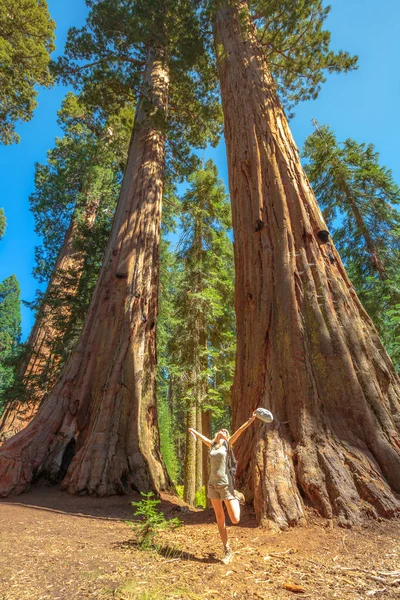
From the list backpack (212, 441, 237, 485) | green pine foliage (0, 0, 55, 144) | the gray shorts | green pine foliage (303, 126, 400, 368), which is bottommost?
the gray shorts

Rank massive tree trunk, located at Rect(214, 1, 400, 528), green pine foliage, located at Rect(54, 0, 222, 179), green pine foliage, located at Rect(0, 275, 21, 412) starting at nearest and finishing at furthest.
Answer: massive tree trunk, located at Rect(214, 1, 400, 528) → green pine foliage, located at Rect(54, 0, 222, 179) → green pine foliage, located at Rect(0, 275, 21, 412)

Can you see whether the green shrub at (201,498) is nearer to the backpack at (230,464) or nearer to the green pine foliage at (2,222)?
the backpack at (230,464)

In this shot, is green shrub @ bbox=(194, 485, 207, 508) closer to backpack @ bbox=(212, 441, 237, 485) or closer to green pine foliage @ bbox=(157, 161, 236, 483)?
green pine foliage @ bbox=(157, 161, 236, 483)

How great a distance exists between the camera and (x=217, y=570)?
7.22 feet

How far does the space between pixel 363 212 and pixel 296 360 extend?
9726 millimetres

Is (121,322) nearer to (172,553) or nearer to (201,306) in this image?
(172,553)

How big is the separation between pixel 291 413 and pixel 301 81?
29.2 feet

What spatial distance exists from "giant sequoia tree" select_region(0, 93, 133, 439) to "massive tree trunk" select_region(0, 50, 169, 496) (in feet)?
11.7

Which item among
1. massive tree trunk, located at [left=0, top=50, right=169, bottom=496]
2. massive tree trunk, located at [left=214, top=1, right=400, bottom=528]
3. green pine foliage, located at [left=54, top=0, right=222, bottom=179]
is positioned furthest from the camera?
green pine foliage, located at [left=54, top=0, right=222, bottom=179]

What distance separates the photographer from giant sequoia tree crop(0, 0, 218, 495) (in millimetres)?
4949

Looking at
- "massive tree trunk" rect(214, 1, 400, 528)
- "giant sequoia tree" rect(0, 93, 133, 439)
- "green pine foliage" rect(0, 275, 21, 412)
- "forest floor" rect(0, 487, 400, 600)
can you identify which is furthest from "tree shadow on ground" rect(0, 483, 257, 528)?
"green pine foliage" rect(0, 275, 21, 412)

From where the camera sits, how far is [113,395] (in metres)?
5.46

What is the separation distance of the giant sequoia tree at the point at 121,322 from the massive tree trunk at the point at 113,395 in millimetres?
16

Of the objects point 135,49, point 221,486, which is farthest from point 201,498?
point 135,49
